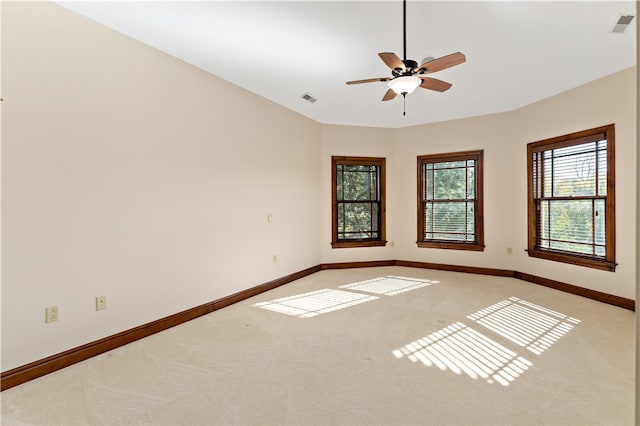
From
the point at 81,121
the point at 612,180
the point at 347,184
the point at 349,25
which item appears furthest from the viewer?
the point at 347,184

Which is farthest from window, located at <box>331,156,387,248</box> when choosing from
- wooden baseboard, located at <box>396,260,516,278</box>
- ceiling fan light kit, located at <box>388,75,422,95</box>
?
ceiling fan light kit, located at <box>388,75,422,95</box>

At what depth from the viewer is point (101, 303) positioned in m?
2.63

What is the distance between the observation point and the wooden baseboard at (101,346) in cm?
215

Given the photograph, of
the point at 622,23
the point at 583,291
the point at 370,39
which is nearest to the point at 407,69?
the point at 370,39

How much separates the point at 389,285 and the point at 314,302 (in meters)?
1.35

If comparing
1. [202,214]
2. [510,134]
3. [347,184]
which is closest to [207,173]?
[202,214]

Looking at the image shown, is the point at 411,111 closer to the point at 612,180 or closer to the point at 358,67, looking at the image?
the point at 358,67

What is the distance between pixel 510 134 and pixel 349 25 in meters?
3.71

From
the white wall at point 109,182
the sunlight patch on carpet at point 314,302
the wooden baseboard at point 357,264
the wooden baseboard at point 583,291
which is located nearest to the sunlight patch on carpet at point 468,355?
the sunlight patch on carpet at point 314,302

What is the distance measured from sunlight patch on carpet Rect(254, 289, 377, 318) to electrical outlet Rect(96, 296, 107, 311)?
159 cm

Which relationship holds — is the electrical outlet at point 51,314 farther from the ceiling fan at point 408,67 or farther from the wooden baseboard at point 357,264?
the wooden baseboard at point 357,264

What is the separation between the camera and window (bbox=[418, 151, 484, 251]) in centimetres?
549

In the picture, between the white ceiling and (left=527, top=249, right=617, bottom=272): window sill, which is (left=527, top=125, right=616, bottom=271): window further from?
the white ceiling

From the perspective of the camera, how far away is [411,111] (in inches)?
203
